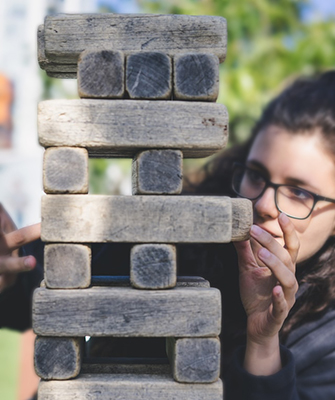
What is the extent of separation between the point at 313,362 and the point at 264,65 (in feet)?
9.55

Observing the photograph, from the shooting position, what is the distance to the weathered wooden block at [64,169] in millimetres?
1325

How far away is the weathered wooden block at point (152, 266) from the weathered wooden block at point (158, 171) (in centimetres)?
15

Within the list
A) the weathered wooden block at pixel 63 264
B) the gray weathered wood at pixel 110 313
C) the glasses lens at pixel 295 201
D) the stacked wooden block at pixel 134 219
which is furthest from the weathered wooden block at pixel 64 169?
the glasses lens at pixel 295 201

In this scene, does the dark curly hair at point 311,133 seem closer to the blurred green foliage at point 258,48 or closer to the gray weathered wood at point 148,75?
the gray weathered wood at point 148,75

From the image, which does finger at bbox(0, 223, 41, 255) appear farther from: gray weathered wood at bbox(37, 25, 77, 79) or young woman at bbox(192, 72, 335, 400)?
young woman at bbox(192, 72, 335, 400)

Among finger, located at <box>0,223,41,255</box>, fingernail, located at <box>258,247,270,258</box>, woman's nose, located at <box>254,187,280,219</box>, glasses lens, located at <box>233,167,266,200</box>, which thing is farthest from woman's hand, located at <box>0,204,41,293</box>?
glasses lens, located at <box>233,167,266,200</box>

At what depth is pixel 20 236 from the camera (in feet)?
5.38

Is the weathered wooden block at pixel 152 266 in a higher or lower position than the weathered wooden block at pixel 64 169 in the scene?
lower

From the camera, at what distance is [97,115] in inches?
51.9

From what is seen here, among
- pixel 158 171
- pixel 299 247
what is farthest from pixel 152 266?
pixel 299 247

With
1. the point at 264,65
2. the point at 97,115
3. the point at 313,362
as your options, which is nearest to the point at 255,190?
the point at 313,362

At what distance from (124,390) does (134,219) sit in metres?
0.44

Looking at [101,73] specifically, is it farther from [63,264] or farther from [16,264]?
[16,264]

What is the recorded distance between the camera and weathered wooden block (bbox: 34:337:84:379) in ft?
4.33
